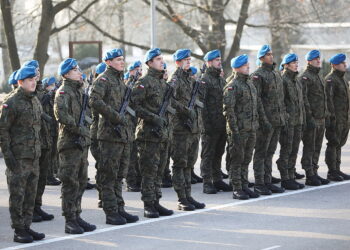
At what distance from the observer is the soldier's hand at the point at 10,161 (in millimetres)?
10062

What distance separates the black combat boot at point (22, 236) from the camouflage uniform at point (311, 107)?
5920mm

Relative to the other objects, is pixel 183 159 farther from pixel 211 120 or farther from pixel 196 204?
pixel 211 120

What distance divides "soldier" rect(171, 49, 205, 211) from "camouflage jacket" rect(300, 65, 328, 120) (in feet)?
8.99

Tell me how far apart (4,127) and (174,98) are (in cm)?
304

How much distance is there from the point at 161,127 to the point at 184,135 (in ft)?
2.97

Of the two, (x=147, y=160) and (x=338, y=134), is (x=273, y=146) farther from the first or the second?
(x=147, y=160)

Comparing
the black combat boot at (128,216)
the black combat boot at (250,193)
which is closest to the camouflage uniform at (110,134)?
the black combat boot at (128,216)

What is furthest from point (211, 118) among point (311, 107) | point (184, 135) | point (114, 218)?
point (114, 218)

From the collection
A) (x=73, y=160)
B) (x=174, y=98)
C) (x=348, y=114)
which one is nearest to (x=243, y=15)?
(x=348, y=114)

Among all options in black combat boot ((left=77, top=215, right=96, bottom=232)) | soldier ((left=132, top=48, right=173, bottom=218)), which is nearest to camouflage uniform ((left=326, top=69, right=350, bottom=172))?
soldier ((left=132, top=48, right=173, bottom=218))

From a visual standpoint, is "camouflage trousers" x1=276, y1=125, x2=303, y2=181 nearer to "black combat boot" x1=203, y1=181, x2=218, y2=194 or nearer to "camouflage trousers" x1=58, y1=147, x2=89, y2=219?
"black combat boot" x1=203, y1=181, x2=218, y2=194

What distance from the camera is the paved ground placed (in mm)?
10023

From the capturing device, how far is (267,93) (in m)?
13.6

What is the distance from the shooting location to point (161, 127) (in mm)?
11461
